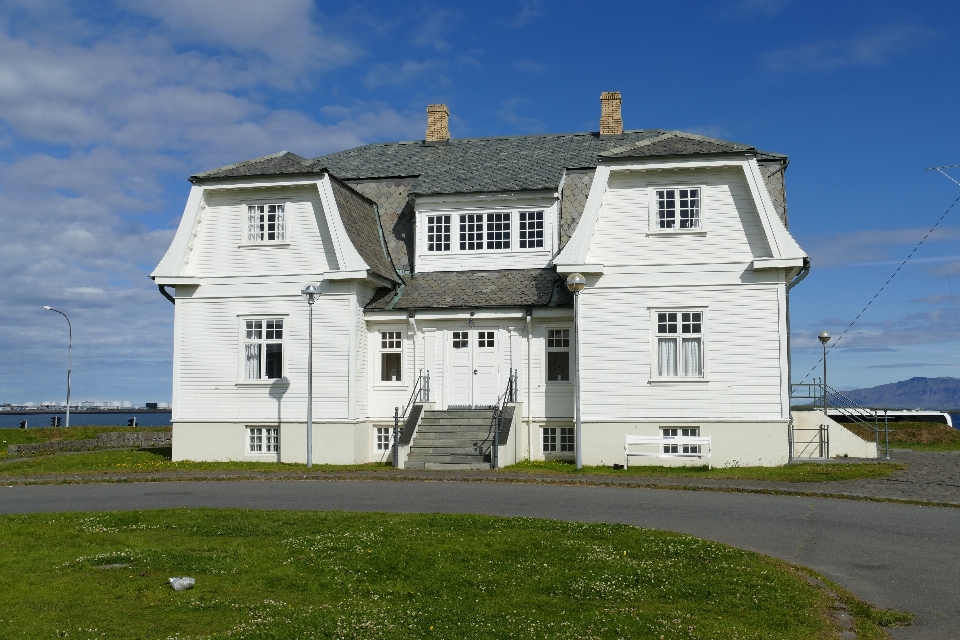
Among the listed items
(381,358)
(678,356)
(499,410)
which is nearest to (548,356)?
(499,410)

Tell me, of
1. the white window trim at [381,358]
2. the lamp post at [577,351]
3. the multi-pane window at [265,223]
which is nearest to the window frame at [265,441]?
the white window trim at [381,358]

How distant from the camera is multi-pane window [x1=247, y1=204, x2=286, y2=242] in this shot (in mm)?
25562

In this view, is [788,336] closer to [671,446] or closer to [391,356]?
[671,446]

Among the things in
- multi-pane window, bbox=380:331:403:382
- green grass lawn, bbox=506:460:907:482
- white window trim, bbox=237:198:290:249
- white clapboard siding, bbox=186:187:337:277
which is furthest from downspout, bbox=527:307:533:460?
white window trim, bbox=237:198:290:249

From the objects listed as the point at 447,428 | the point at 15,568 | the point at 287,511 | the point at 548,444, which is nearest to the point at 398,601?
the point at 15,568

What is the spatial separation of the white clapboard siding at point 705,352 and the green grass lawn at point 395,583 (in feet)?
36.7

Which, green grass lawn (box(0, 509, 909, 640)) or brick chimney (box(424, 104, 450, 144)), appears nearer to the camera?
green grass lawn (box(0, 509, 909, 640))

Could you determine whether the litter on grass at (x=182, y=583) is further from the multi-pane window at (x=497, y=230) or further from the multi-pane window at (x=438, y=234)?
the multi-pane window at (x=438, y=234)

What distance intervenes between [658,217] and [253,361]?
451 inches

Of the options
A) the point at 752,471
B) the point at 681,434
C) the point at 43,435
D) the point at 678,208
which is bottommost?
the point at 752,471

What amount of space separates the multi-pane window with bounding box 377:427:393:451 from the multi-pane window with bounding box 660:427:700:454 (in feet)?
24.1

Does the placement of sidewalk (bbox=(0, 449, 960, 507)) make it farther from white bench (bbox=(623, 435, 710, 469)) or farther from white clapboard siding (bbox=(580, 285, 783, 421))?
white clapboard siding (bbox=(580, 285, 783, 421))

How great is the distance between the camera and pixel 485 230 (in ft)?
87.6

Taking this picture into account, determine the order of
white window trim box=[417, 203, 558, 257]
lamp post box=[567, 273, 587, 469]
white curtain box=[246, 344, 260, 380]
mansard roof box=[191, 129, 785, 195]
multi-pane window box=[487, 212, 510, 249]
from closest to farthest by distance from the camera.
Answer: lamp post box=[567, 273, 587, 469] → mansard roof box=[191, 129, 785, 195] → white curtain box=[246, 344, 260, 380] → white window trim box=[417, 203, 558, 257] → multi-pane window box=[487, 212, 510, 249]
